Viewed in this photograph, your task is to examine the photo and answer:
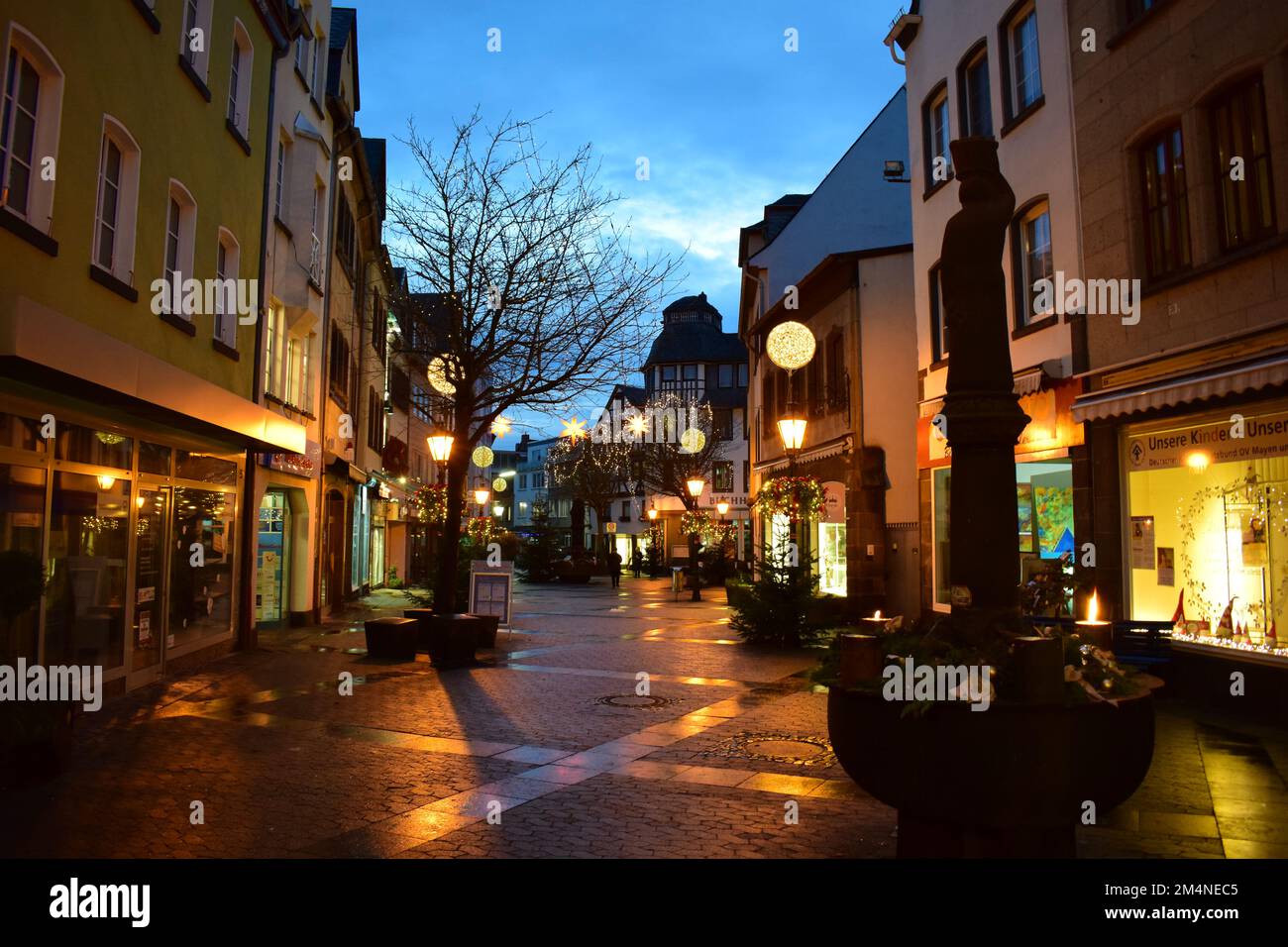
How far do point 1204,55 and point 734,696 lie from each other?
8.80 m

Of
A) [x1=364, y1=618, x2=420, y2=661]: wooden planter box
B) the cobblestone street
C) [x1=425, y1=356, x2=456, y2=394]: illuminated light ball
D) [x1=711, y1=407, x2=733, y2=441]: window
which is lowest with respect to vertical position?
the cobblestone street

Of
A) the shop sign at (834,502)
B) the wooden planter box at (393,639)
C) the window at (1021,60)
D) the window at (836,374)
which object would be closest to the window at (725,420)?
the window at (836,374)

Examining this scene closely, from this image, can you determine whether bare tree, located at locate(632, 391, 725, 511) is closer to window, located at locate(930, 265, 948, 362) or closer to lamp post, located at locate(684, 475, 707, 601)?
lamp post, located at locate(684, 475, 707, 601)

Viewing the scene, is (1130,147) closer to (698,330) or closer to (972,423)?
(972,423)

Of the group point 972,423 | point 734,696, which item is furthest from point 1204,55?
point 734,696

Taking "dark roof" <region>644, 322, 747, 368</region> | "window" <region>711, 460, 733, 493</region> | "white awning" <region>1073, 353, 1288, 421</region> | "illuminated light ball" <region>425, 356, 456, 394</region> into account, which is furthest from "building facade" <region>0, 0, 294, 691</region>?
"dark roof" <region>644, 322, 747, 368</region>

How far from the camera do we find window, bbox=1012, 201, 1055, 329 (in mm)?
13562

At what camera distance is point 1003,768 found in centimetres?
429

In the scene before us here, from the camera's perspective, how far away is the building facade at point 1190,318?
30.8ft

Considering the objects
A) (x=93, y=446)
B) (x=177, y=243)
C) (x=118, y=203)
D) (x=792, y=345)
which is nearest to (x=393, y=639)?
(x=93, y=446)

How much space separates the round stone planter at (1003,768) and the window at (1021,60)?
11.6 m

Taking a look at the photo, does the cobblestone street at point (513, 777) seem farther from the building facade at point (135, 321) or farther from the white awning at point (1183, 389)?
the white awning at point (1183, 389)

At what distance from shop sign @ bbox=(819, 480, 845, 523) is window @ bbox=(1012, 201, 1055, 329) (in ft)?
24.1

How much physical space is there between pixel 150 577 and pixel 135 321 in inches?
122
